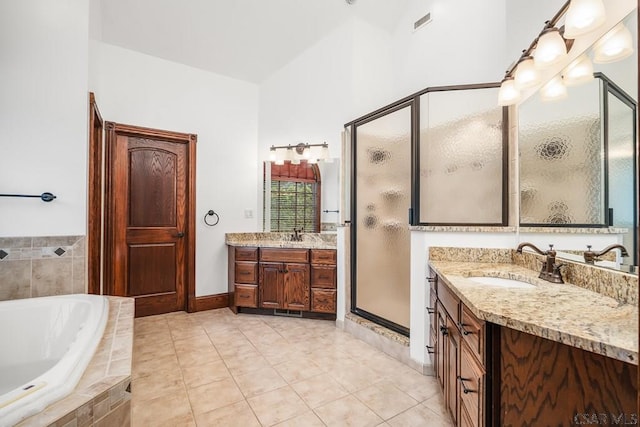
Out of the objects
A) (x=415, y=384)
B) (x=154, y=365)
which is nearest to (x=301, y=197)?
(x=154, y=365)

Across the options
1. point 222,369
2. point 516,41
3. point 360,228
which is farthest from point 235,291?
point 516,41

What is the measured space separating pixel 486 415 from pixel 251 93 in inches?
157

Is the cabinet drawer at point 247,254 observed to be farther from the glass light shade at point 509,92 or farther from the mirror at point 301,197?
the glass light shade at point 509,92

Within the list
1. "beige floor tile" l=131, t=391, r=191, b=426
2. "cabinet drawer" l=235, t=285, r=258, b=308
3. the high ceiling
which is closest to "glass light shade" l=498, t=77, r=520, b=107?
the high ceiling

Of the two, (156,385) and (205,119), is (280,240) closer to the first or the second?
(205,119)

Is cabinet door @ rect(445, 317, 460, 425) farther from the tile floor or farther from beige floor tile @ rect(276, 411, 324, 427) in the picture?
beige floor tile @ rect(276, 411, 324, 427)

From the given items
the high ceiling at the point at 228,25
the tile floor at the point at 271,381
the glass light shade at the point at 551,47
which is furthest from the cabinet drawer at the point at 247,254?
the glass light shade at the point at 551,47

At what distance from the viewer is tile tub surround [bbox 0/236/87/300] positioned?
6.30 ft

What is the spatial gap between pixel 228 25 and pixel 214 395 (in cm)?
340

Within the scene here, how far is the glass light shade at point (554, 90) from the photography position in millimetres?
1588

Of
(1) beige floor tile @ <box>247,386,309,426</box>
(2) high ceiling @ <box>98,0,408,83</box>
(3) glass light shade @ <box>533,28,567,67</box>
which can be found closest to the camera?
(3) glass light shade @ <box>533,28,567,67</box>

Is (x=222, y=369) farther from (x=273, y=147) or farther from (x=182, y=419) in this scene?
(x=273, y=147)

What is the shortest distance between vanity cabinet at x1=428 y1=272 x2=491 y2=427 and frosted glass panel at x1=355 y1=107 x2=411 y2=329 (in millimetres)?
601

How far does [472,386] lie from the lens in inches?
46.1
